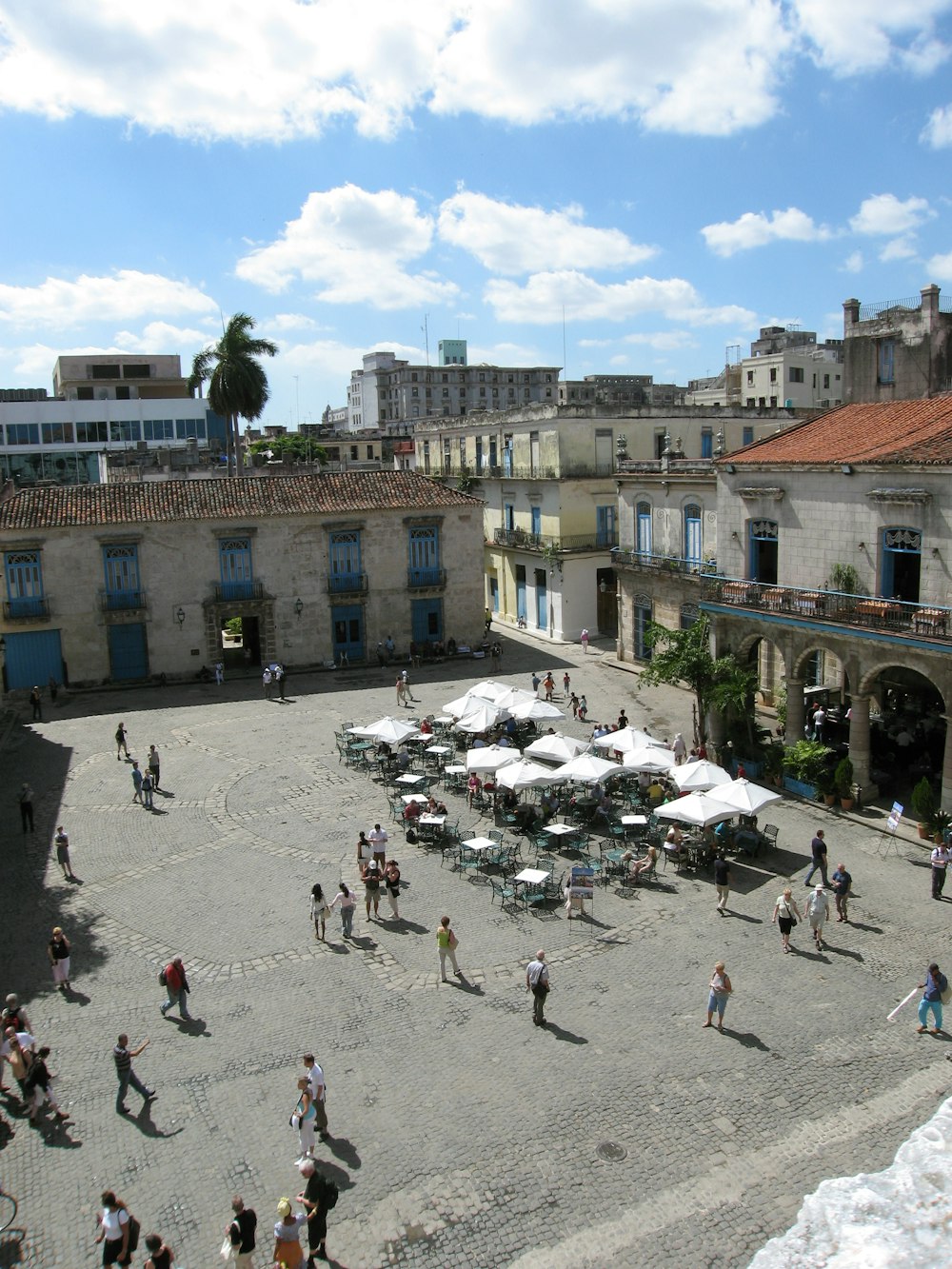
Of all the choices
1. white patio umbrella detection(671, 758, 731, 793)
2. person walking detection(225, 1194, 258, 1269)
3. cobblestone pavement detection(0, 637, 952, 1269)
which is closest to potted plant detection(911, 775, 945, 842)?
cobblestone pavement detection(0, 637, 952, 1269)

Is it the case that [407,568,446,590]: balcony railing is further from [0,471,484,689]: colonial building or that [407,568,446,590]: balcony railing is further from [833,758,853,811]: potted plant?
[833,758,853,811]: potted plant

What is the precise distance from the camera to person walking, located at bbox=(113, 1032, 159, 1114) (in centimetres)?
1322

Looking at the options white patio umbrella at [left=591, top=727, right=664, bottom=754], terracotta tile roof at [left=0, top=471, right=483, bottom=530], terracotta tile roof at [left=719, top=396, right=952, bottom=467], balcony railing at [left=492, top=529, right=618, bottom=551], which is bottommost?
white patio umbrella at [left=591, top=727, right=664, bottom=754]

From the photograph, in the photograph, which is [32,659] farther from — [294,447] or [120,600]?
[294,447]

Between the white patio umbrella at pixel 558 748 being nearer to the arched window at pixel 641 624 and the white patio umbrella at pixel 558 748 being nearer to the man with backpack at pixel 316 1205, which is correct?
the arched window at pixel 641 624

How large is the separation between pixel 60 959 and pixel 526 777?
33.6 ft

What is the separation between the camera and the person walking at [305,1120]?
12.0m

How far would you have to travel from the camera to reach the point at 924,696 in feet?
93.2

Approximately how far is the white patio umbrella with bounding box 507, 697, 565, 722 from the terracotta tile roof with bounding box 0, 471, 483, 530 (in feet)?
50.0

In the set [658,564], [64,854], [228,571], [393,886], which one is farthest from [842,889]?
[228,571]

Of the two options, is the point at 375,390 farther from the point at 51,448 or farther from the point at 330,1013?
the point at 330,1013

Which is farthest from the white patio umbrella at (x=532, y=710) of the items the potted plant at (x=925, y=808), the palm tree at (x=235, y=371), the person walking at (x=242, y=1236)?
the palm tree at (x=235, y=371)

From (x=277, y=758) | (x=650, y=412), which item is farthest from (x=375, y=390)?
(x=277, y=758)

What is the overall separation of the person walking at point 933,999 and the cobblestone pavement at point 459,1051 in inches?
14.0
